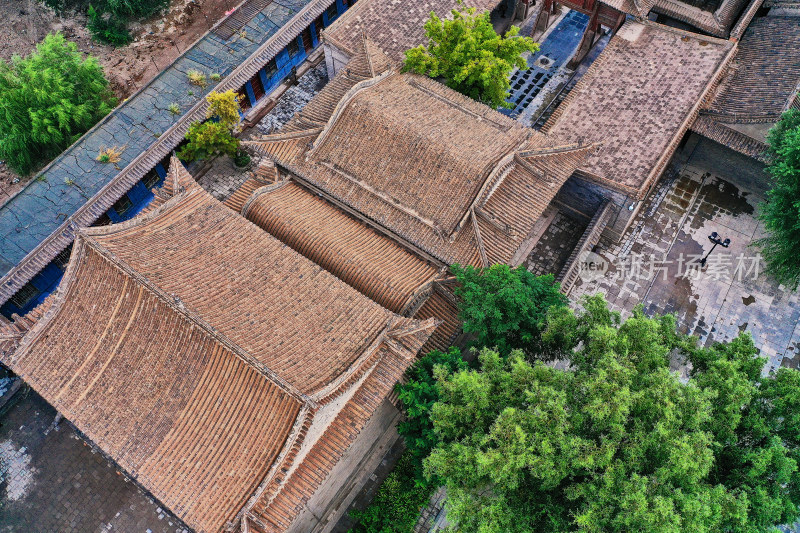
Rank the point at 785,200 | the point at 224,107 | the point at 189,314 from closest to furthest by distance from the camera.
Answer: the point at 189,314 < the point at 785,200 < the point at 224,107

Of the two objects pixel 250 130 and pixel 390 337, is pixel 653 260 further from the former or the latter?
pixel 250 130

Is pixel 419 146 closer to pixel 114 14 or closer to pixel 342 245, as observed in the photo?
pixel 342 245

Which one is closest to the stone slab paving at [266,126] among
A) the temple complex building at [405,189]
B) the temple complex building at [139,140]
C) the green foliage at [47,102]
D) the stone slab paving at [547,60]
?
the temple complex building at [139,140]

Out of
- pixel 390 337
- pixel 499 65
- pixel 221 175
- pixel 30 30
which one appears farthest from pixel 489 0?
pixel 30 30

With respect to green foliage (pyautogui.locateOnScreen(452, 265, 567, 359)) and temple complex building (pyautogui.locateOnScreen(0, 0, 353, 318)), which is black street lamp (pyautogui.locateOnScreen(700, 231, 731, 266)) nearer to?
green foliage (pyautogui.locateOnScreen(452, 265, 567, 359))

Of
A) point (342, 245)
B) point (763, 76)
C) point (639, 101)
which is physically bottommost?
point (342, 245)

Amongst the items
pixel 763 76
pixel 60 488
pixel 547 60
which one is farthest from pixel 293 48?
pixel 60 488

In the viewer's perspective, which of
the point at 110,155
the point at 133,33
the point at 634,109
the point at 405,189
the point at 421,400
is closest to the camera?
the point at 421,400
